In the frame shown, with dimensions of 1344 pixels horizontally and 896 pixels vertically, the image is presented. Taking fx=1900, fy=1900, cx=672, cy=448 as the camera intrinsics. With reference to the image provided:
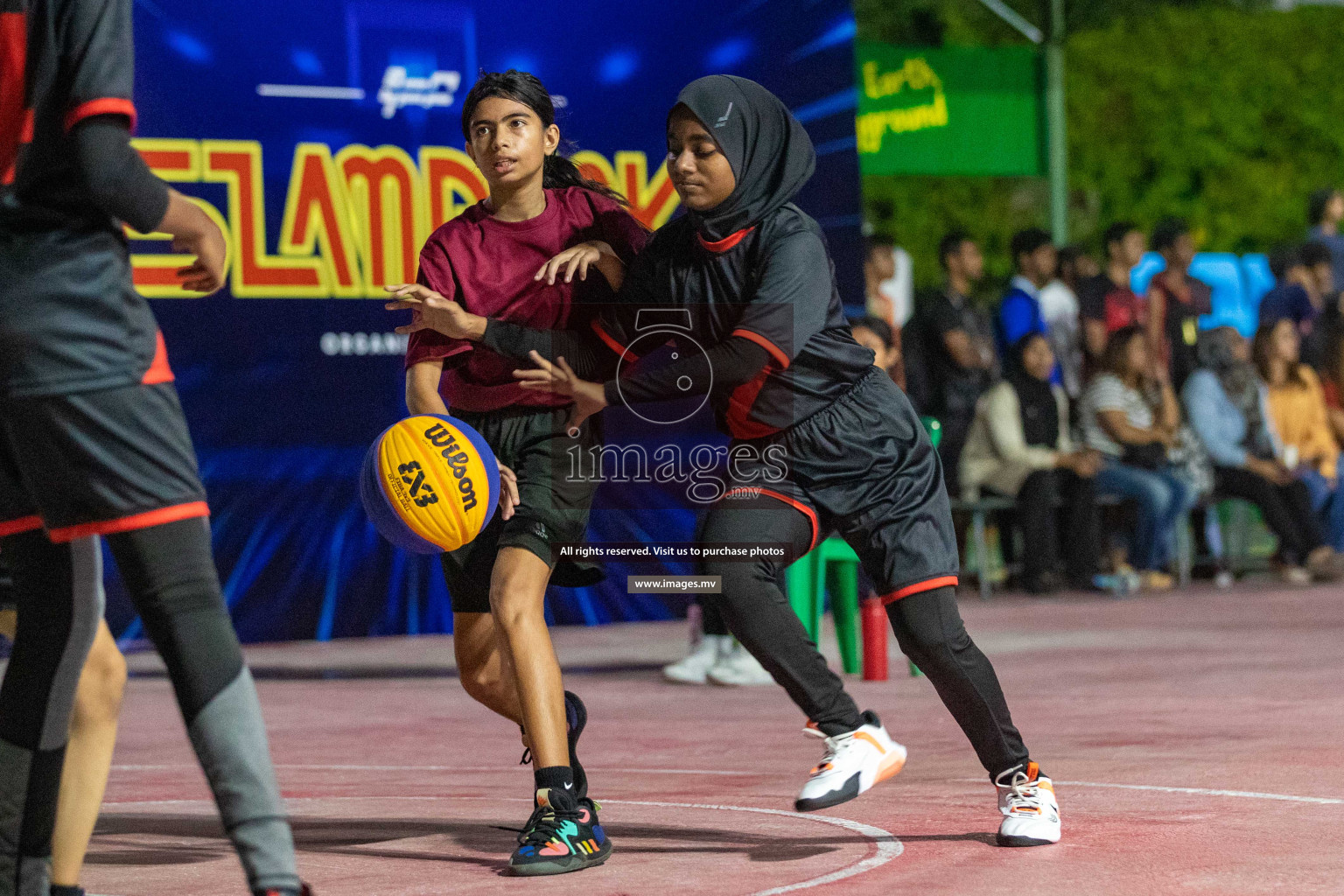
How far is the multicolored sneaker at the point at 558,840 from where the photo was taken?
16.0 feet

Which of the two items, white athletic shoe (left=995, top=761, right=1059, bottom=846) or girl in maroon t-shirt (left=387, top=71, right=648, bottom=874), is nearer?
white athletic shoe (left=995, top=761, right=1059, bottom=846)

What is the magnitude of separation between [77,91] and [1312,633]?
9095mm

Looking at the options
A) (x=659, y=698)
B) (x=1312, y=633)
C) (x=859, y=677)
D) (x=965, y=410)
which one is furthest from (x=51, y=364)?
(x=965, y=410)

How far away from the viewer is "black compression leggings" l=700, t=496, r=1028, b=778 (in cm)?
509

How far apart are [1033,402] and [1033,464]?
1.51 feet

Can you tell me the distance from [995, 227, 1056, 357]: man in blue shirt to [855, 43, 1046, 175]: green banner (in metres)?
1.03

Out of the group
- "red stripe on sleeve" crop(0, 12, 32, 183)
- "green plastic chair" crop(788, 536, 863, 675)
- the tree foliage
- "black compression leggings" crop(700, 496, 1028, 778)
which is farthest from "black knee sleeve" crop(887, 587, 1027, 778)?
the tree foliage

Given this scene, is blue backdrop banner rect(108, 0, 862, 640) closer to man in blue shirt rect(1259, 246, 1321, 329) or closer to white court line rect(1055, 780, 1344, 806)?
white court line rect(1055, 780, 1344, 806)

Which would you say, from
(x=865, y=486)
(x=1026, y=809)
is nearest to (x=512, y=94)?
(x=865, y=486)

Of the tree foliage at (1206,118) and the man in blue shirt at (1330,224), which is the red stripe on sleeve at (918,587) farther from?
the tree foliage at (1206,118)

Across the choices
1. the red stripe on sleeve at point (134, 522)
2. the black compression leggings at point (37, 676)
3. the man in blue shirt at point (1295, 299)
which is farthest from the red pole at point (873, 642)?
the man in blue shirt at point (1295, 299)

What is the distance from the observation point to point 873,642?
9.55 m

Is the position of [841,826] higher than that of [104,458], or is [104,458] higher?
[104,458]

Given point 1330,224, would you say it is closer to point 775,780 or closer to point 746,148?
point 775,780
